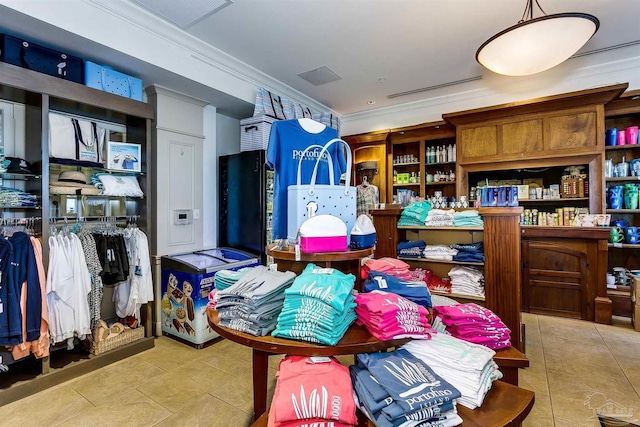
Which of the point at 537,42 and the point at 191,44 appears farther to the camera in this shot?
the point at 191,44

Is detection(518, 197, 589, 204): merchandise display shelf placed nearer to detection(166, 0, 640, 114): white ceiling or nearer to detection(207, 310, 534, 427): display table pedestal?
detection(166, 0, 640, 114): white ceiling

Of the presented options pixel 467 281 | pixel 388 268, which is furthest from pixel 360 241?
pixel 467 281

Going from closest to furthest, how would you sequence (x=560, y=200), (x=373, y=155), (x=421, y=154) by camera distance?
1. (x=560, y=200)
2. (x=421, y=154)
3. (x=373, y=155)

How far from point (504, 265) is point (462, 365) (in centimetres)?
173

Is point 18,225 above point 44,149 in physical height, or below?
below

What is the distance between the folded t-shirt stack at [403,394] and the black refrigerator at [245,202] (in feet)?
9.20

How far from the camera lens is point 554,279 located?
3824mm

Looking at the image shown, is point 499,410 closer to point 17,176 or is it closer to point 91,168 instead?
point 17,176

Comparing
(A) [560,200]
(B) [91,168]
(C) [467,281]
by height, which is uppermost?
(B) [91,168]

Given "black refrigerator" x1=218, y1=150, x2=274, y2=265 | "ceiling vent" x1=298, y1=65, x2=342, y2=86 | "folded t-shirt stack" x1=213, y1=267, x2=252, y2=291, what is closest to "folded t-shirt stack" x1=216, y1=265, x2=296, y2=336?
"folded t-shirt stack" x1=213, y1=267, x2=252, y2=291

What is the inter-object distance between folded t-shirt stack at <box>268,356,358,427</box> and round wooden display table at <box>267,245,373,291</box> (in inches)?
18.1

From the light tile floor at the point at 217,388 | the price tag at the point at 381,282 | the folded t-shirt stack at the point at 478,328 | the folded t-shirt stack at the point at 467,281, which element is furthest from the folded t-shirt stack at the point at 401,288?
the folded t-shirt stack at the point at 467,281

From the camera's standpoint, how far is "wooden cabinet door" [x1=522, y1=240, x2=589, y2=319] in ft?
12.1

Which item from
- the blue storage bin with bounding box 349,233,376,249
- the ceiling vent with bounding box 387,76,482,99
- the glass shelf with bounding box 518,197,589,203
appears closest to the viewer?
the blue storage bin with bounding box 349,233,376,249
